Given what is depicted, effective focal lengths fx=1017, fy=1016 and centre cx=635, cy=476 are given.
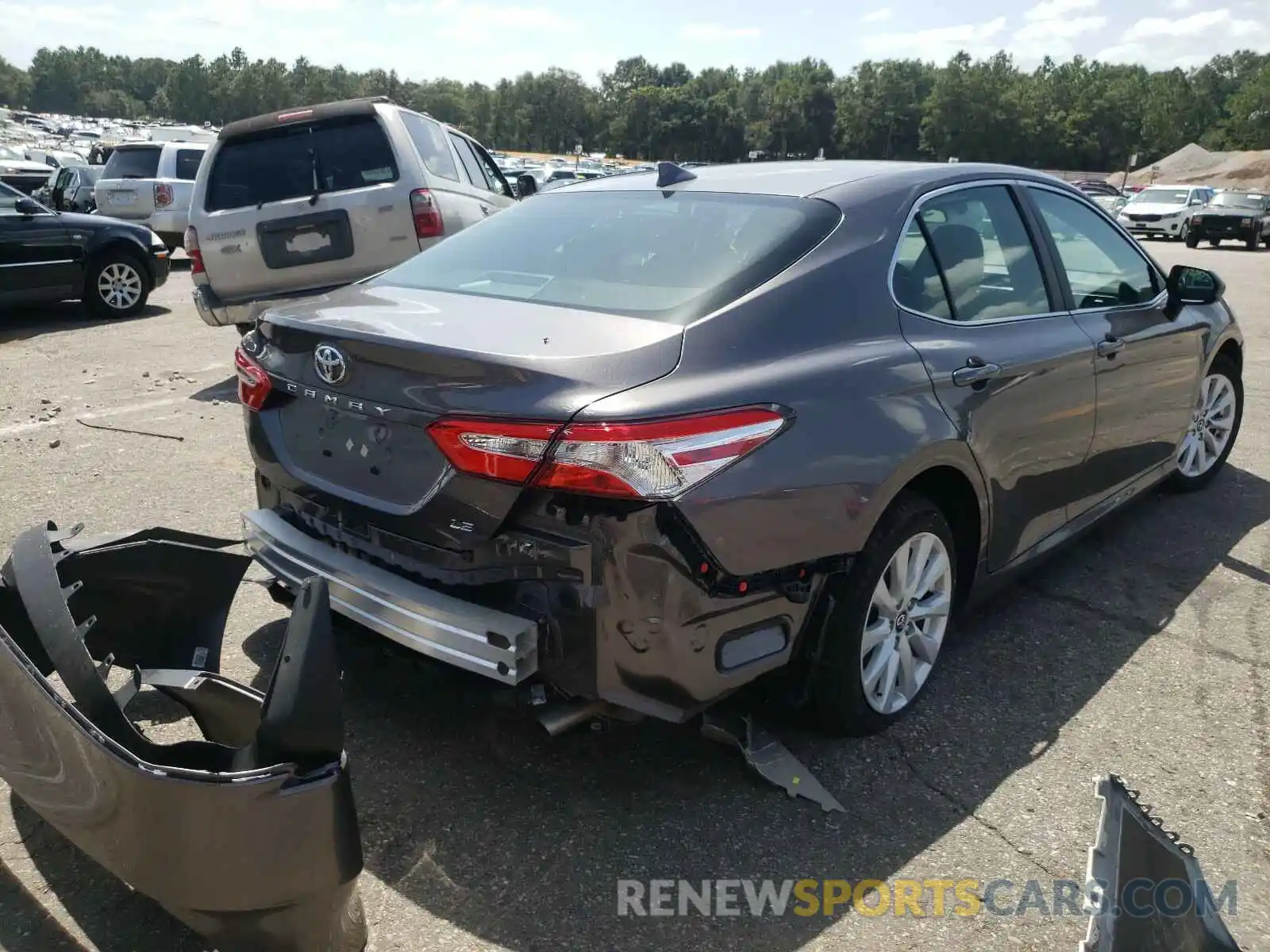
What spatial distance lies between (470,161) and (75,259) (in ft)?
15.1

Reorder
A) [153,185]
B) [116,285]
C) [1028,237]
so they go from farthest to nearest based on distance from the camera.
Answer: [153,185], [116,285], [1028,237]

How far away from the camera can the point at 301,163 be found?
24.4 ft

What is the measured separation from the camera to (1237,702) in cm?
346

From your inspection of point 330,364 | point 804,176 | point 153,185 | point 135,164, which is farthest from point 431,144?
point 135,164

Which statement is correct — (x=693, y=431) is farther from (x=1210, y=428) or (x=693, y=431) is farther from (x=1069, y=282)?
(x=1210, y=428)

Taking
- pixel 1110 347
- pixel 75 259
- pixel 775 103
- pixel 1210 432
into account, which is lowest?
pixel 1210 432

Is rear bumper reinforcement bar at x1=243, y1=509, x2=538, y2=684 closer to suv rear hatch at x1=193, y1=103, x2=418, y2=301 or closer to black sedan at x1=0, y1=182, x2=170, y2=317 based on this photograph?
suv rear hatch at x1=193, y1=103, x2=418, y2=301

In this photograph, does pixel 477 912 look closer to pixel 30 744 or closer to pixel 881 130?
pixel 30 744

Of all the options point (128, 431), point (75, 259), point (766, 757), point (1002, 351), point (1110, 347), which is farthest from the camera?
point (75, 259)

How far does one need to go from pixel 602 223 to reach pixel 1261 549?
142 inches

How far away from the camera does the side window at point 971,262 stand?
125 inches

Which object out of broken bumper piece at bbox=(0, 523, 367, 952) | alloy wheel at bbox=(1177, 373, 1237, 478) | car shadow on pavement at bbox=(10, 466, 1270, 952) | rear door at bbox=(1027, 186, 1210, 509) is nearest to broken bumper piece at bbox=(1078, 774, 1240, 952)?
car shadow on pavement at bbox=(10, 466, 1270, 952)

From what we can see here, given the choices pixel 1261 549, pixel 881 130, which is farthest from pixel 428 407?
pixel 881 130

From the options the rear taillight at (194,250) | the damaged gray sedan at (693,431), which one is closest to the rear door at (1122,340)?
the damaged gray sedan at (693,431)
